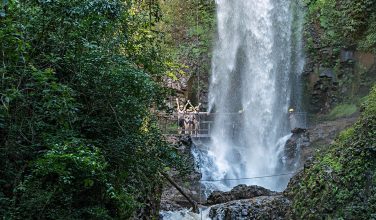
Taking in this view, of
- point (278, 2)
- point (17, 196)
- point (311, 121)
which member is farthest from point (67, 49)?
→ point (278, 2)

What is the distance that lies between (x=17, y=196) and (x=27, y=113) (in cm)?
103

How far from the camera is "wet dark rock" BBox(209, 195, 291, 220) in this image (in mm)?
9138

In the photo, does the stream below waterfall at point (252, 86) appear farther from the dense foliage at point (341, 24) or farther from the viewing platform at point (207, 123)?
the dense foliage at point (341, 24)

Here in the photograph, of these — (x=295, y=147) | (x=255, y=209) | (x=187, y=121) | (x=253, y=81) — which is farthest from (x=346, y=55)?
(x=255, y=209)

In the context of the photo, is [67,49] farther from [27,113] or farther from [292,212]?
[292,212]

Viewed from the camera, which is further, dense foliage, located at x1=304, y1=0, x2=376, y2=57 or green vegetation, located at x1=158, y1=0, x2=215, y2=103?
green vegetation, located at x1=158, y1=0, x2=215, y2=103

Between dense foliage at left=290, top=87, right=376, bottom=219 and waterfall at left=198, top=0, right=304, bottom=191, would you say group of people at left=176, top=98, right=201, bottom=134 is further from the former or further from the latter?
dense foliage at left=290, top=87, right=376, bottom=219

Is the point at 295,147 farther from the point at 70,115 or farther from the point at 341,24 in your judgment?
the point at 70,115

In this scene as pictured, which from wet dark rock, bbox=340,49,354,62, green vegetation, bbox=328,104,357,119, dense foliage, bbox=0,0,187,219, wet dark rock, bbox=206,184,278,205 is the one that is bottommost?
dense foliage, bbox=0,0,187,219

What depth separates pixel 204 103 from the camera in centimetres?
2164

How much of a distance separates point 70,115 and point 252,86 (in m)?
16.7

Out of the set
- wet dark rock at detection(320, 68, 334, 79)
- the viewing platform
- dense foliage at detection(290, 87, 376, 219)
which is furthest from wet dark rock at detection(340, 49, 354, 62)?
dense foliage at detection(290, 87, 376, 219)

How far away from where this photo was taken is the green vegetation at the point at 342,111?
1648cm

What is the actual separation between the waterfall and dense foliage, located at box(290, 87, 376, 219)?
8.63m
